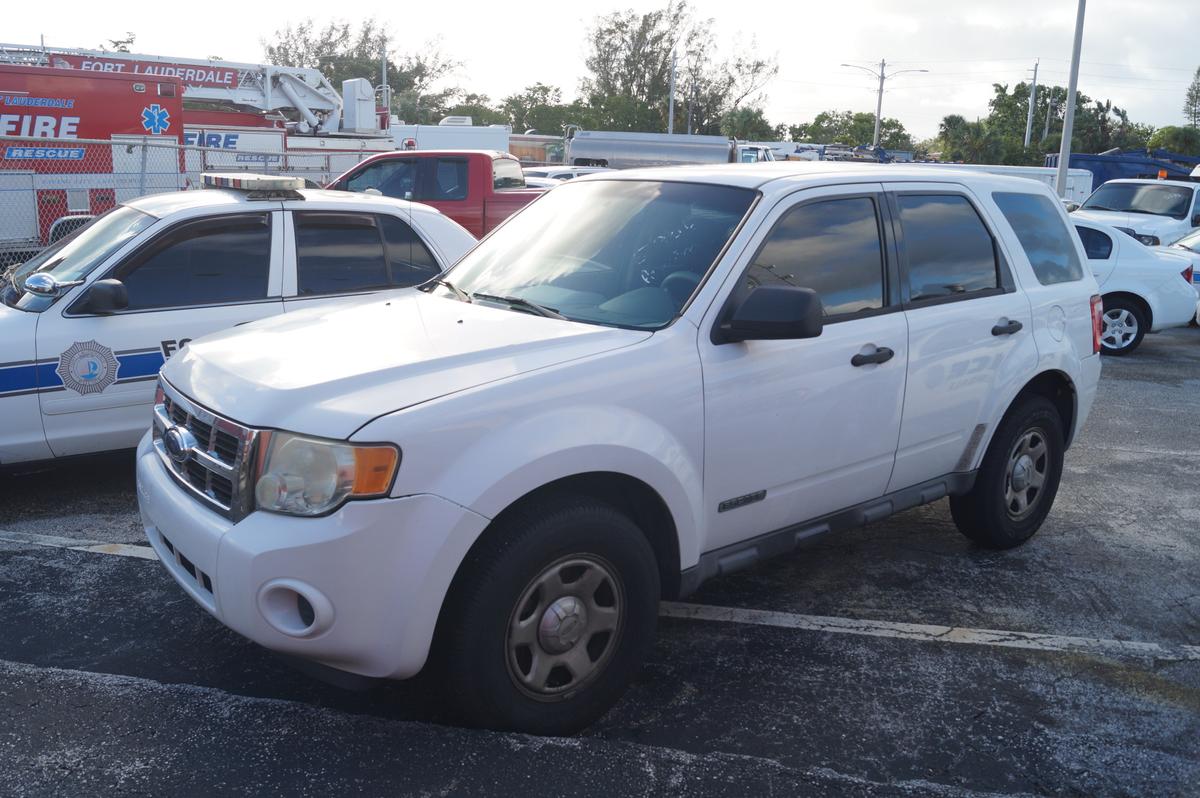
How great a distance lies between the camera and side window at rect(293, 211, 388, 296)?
20.5 ft

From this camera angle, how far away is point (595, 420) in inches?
130

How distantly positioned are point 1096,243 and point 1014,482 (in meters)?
8.29

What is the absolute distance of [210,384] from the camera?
347 cm

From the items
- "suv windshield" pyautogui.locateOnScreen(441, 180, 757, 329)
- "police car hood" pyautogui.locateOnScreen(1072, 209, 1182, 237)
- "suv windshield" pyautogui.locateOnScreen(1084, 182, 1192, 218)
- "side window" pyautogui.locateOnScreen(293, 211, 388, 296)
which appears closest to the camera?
"suv windshield" pyautogui.locateOnScreen(441, 180, 757, 329)

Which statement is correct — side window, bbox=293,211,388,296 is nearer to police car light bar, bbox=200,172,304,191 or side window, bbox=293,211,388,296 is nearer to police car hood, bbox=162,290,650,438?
police car light bar, bbox=200,172,304,191

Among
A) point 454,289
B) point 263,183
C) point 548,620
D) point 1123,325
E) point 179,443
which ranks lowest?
point 1123,325

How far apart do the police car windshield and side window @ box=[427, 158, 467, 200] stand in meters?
6.83

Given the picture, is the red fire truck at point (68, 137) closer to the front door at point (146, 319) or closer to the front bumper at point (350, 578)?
the front door at point (146, 319)

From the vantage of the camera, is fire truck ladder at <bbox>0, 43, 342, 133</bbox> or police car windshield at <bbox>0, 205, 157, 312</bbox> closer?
police car windshield at <bbox>0, 205, 157, 312</bbox>

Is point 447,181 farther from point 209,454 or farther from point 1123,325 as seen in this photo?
point 209,454

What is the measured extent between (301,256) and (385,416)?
11.6ft

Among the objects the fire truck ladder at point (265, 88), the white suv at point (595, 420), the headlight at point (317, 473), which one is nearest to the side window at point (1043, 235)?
the white suv at point (595, 420)

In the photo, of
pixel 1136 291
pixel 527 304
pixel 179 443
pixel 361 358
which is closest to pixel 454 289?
pixel 527 304

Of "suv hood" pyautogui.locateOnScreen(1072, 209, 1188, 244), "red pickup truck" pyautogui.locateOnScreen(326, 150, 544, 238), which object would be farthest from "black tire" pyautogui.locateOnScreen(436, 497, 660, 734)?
"suv hood" pyautogui.locateOnScreen(1072, 209, 1188, 244)
